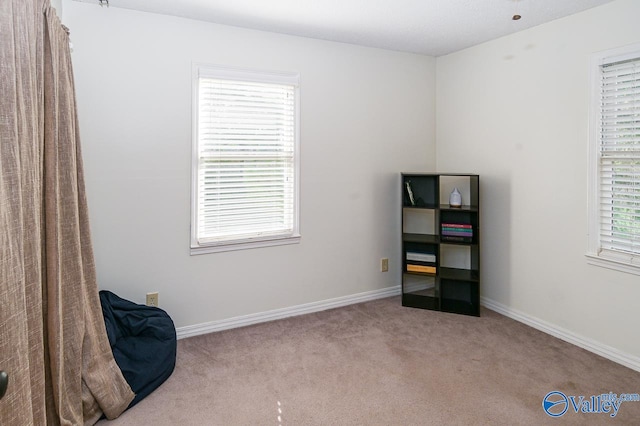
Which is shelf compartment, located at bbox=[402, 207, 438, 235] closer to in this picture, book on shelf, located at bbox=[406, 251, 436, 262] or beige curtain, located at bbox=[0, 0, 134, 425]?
book on shelf, located at bbox=[406, 251, 436, 262]

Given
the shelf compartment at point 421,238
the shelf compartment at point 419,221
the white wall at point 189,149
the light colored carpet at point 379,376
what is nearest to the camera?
Result: the light colored carpet at point 379,376

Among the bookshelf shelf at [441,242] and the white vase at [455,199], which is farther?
the white vase at [455,199]

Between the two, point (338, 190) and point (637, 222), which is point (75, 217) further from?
point (637, 222)

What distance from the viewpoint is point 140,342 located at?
2520mm

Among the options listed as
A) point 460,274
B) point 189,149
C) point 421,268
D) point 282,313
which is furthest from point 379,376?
point 189,149

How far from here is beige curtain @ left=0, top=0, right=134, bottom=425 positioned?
1.28 metres

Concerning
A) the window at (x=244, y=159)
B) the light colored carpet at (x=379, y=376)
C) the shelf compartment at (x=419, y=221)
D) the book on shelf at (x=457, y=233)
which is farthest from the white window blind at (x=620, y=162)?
the window at (x=244, y=159)

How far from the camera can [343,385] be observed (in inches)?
96.3

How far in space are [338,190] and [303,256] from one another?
27.4 inches

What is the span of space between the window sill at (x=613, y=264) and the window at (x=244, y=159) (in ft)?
7.47

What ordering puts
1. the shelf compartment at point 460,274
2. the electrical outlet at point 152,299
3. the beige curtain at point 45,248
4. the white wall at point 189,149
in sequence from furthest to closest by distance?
the shelf compartment at point 460,274 < the electrical outlet at point 152,299 < the white wall at point 189,149 < the beige curtain at point 45,248

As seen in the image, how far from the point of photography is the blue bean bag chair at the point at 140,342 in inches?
91.5

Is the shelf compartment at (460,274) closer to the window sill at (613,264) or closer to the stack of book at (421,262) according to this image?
the stack of book at (421,262)

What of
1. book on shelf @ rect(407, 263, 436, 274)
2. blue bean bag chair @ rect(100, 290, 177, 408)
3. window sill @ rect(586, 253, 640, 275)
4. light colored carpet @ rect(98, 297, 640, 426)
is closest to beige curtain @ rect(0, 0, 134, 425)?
blue bean bag chair @ rect(100, 290, 177, 408)
